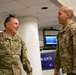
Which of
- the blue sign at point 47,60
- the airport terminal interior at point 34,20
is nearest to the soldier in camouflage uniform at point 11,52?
the airport terminal interior at point 34,20

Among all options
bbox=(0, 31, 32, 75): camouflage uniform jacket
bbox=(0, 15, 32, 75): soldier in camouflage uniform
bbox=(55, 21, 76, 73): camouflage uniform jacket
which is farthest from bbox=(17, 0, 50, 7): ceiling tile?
bbox=(55, 21, 76, 73): camouflage uniform jacket

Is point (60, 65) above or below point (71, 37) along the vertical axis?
below

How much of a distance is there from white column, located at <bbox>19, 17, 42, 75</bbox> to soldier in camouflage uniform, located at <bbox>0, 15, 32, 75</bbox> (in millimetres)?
1975

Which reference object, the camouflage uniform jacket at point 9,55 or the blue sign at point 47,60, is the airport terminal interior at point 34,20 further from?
the camouflage uniform jacket at point 9,55

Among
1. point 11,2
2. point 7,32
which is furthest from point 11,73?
point 11,2

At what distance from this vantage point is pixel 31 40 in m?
5.37

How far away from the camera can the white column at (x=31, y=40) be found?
532 cm

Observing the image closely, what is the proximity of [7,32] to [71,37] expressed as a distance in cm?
127

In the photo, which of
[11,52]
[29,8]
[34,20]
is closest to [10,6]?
[29,8]

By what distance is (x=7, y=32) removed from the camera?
10.9ft

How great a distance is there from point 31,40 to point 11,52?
2260 millimetres

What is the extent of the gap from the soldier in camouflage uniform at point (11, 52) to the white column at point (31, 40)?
77.7 inches

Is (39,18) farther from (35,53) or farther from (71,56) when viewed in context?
(71,56)

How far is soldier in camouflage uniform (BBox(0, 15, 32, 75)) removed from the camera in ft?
10.1
